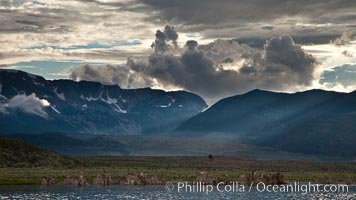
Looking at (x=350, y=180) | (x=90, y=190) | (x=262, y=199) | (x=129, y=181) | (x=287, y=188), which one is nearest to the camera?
(x=262, y=199)

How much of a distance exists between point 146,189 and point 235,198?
1130 inches

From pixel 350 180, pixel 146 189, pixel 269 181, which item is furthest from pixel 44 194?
pixel 350 180

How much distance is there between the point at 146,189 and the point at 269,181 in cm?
3694

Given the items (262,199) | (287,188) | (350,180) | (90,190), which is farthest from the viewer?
(350,180)

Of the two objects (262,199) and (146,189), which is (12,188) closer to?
(146,189)

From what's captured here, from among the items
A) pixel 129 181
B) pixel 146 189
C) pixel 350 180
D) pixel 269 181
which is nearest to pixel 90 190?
pixel 146 189

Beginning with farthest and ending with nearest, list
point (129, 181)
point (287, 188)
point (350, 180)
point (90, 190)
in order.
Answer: point (350, 180), point (129, 181), point (287, 188), point (90, 190)

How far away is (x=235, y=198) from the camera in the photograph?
409 feet

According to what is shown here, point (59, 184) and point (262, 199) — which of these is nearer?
point (262, 199)

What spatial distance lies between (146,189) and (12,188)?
28704 millimetres

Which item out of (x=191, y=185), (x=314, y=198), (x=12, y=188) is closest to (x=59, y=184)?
(x=12, y=188)

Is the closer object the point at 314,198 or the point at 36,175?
the point at 314,198

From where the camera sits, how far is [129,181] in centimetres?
16812

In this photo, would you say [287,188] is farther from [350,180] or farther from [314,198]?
[350,180]
